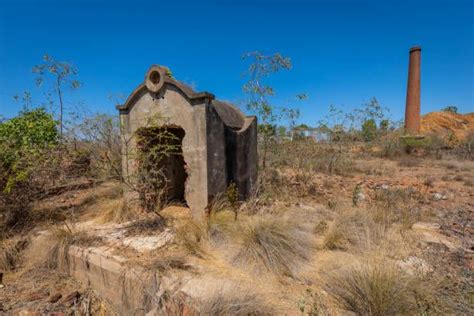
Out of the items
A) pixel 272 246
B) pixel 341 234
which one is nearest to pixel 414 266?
pixel 341 234

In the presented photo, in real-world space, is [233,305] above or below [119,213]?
below

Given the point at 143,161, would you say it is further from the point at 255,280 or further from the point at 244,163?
the point at 255,280

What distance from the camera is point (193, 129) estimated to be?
178 inches

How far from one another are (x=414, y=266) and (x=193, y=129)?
398 centimetres

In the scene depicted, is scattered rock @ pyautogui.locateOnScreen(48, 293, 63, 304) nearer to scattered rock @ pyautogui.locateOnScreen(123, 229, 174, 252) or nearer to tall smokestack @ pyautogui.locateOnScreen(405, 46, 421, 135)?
scattered rock @ pyautogui.locateOnScreen(123, 229, 174, 252)

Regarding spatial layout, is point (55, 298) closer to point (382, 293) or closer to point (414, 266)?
point (382, 293)

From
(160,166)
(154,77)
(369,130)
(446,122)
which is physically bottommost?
(160,166)

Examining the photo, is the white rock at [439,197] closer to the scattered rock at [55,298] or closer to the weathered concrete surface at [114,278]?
the weathered concrete surface at [114,278]

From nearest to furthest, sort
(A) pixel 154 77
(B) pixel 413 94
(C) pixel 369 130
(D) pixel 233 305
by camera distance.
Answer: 1. (D) pixel 233 305
2. (A) pixel 154 77
3. (C) pixel 369 130
4. (B) pixel 413 94

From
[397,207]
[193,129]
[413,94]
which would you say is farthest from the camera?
[413,94]

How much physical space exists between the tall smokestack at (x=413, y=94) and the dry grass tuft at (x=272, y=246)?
21628 millimetres

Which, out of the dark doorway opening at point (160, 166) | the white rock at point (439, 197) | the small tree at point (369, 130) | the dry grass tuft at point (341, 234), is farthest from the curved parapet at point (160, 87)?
the small tree at point (369, 130)

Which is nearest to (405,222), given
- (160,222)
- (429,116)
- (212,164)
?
(212,164)

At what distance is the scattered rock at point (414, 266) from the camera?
2.99 metres
